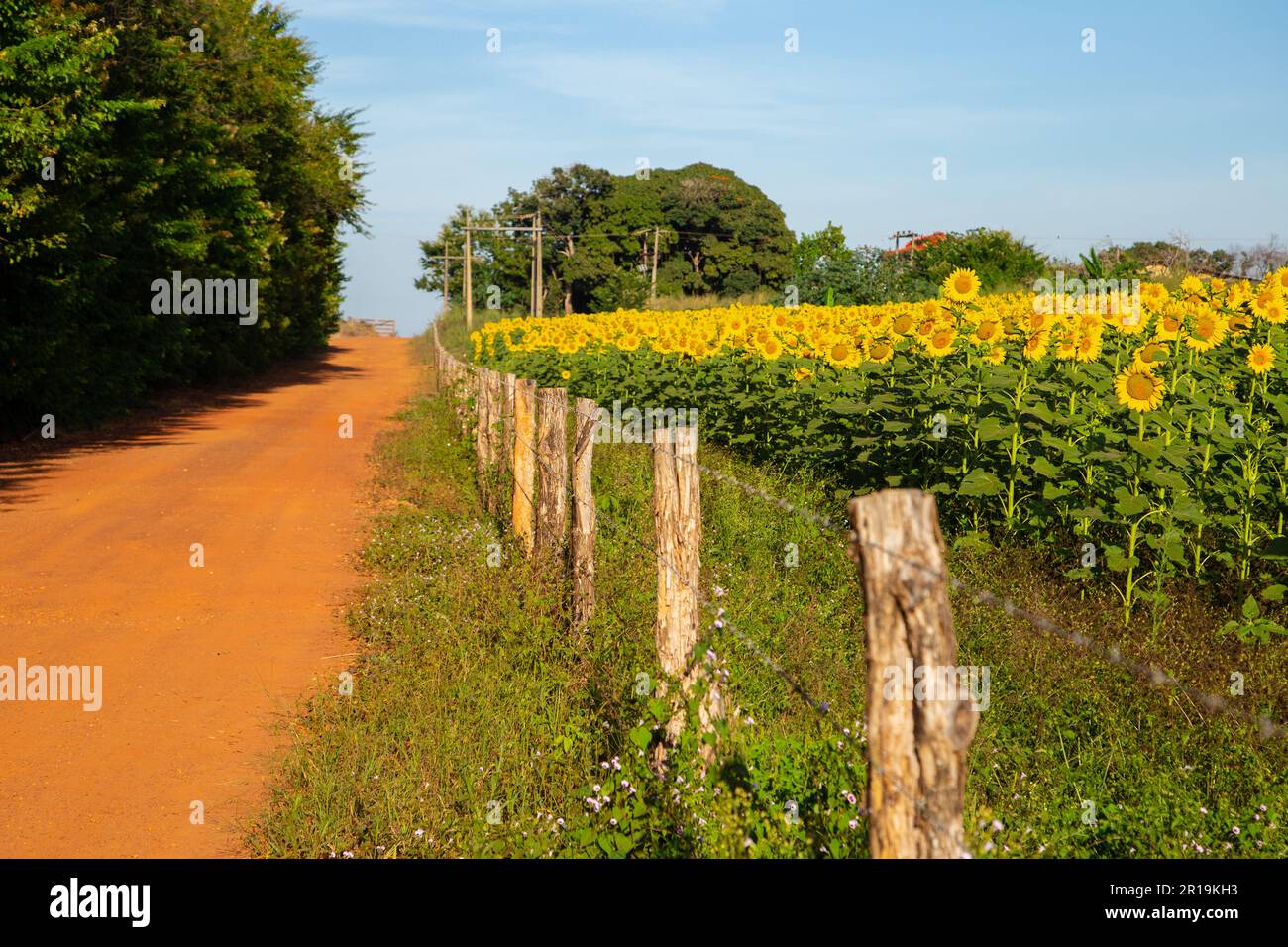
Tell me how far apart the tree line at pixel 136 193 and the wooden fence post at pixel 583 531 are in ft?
33.2

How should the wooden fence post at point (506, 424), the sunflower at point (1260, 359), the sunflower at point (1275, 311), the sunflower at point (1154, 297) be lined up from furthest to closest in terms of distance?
the wooden fence post at point (506, 424), the sunflower at point (1275, 311), the sunflower at point (1154, 297), the sunflower at point (1260, 359)

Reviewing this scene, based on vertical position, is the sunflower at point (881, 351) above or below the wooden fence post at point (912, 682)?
above

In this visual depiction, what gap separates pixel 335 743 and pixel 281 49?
103 ft

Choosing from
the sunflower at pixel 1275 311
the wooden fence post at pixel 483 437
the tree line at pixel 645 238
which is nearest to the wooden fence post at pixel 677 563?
the sunflower at pixel 1275 311

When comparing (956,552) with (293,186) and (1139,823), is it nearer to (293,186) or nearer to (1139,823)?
(1139,823)

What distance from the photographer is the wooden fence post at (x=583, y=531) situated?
681 centimetres

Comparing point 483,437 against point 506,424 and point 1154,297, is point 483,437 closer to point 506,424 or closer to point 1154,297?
point 506,424

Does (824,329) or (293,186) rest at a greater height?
(293,186)

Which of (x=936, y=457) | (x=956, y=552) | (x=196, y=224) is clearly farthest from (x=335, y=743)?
(x=196, y=224)

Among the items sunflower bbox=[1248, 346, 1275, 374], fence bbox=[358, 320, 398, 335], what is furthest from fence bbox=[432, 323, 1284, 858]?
fence bbox=[358, 320, 398, 335]

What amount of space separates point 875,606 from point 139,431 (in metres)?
19.2

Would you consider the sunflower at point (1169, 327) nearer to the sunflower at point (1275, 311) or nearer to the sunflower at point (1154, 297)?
the sunflower at point (1154, 297)

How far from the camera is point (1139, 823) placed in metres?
4.52

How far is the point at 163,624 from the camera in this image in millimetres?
8297
